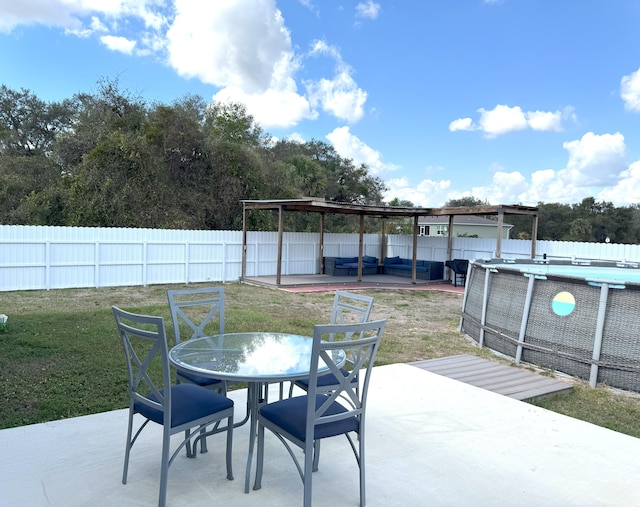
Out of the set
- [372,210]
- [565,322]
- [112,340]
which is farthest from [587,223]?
[112,340]

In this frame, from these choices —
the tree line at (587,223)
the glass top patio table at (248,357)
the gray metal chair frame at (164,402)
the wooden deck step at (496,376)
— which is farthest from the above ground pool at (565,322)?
the tree line at (587,223)

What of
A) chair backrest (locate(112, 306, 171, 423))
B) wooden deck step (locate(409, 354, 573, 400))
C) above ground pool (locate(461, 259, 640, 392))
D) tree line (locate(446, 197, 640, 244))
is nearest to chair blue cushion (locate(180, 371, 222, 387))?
chair backrest (locate(112, 306, 171, 423))

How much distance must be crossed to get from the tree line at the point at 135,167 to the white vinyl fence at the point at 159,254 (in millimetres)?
3258

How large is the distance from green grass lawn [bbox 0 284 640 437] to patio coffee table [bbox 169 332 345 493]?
1373mm

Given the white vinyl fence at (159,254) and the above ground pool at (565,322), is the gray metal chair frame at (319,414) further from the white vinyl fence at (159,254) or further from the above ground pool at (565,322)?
the white vinyl fence at (159,254)

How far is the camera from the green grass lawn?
4.17 metres

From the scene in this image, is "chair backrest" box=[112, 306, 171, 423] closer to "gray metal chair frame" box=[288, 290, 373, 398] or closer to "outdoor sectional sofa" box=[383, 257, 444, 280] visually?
"gray metal chair frame" box=[288, 290, 373, 398]

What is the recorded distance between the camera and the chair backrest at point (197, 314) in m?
3.62

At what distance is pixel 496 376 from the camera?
517cm

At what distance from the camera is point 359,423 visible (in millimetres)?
2678

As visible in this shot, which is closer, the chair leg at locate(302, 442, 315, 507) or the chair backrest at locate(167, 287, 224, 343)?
the chair leg at locate(302, 442, 315, 507)

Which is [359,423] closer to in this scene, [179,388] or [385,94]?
[179,388]

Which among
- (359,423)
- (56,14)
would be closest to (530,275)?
(359,423)

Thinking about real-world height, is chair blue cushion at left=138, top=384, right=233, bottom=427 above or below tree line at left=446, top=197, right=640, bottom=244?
below
